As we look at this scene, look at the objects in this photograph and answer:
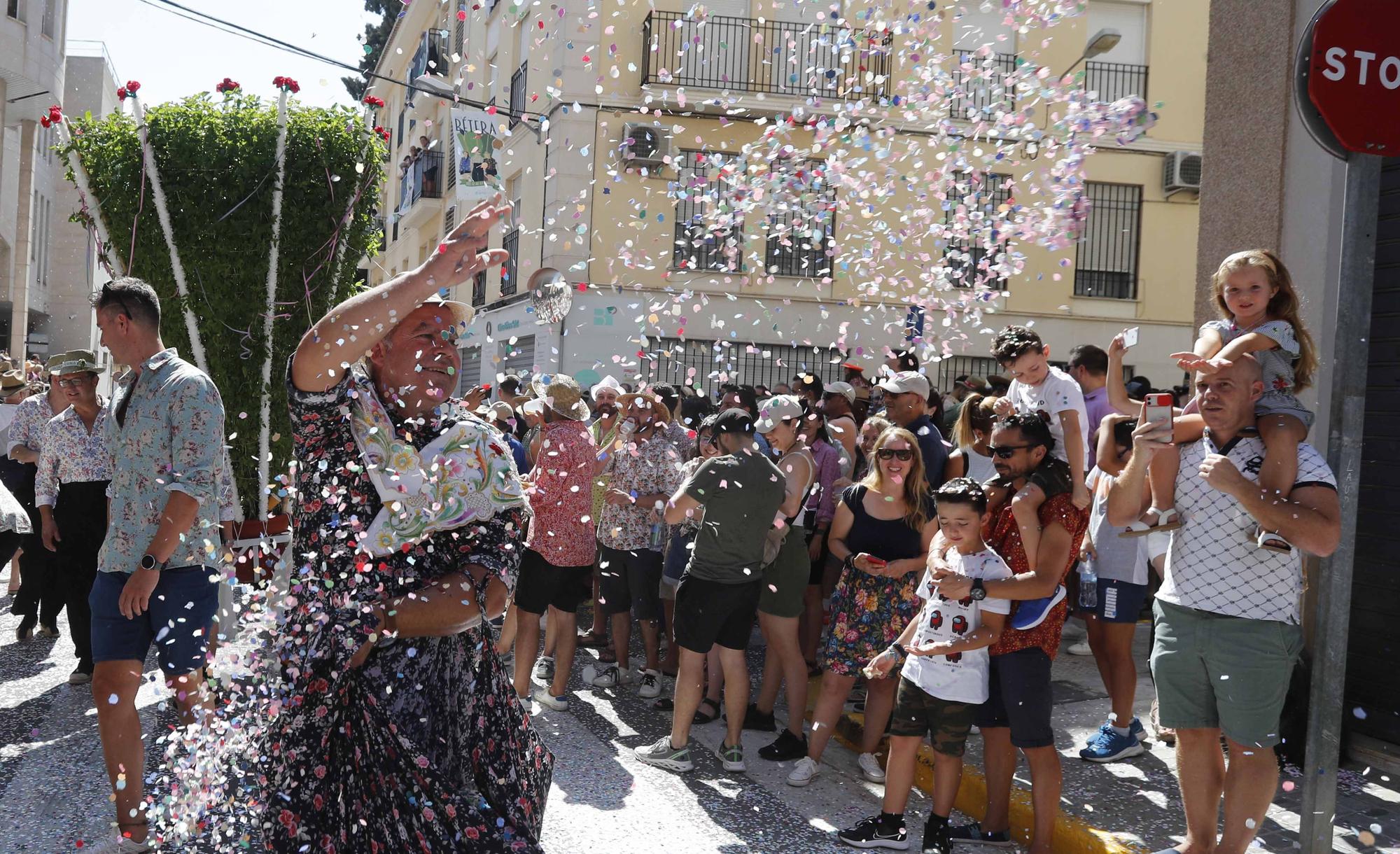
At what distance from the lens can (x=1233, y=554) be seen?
3.83 meters

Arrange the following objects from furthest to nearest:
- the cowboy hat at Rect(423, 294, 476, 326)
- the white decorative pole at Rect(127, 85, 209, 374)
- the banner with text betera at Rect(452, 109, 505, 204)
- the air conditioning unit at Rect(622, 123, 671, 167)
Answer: the white decorative pole at Rect(127, 85, 209, 374) < the air conditioning unit at Rect(622, 123, 671, 167) < the banner with text betera at Rect(452, 109, 505, 204) < the cowboy hat at Rect(423, 294, 476, 326)

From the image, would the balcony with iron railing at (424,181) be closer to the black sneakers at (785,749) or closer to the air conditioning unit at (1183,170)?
the air conditioning unit at (1183,170)

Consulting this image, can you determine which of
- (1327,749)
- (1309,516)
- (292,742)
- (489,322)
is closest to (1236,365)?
(1309,516)

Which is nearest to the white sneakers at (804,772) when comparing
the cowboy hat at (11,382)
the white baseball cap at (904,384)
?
the white baseball cap at (904,384)

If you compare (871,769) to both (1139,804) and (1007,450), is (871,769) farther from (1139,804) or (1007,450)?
(1007,450)

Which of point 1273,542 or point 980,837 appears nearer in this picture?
point 1273,542

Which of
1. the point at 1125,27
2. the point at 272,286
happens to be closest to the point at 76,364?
the point at 272,286

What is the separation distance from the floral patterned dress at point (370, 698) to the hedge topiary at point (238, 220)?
4.44 metres

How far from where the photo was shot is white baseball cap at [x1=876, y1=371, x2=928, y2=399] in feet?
21.2

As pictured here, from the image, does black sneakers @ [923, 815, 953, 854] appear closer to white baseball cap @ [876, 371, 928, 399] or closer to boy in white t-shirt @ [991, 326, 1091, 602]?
boy in white t-shirt @ [991, 326, 1091, 602]

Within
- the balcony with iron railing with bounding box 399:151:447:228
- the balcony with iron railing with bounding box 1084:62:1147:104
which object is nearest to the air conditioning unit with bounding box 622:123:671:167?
the balcony with iron railing with bounding box 1084:62:1147:104

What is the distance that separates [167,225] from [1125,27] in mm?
16205

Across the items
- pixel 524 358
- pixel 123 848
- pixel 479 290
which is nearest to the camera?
pixel 123 848

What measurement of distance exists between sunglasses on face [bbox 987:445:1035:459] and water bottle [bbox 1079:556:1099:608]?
1.68 meters
